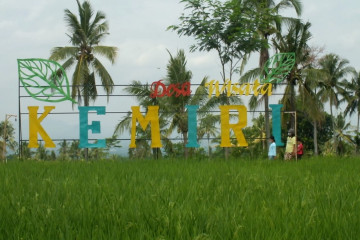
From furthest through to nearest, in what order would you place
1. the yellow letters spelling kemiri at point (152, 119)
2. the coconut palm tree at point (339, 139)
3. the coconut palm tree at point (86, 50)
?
the coconut palm tree at point (339, 139), the coconut palm tree at point (86, 50), the yellow letters spelling kemiri at point (152, 119)

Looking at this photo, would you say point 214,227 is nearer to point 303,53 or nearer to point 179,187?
point 179,187

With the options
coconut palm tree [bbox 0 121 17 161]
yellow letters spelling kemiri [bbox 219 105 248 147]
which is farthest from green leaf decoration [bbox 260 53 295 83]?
coconut palm tree [bbox 0 121 17 161]

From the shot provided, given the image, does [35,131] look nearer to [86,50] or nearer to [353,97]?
[86,50]

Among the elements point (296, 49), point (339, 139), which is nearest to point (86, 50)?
point (296, 49)

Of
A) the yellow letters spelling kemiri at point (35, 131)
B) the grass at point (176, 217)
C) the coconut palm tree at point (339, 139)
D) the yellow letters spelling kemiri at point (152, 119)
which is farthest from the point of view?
the coconut palm tree at point (339, 139)

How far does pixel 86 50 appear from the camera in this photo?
29.5 meters

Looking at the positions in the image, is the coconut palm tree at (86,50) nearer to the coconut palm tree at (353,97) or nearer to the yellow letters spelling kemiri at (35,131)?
the yellow letters spelling kemiri at (35,131)

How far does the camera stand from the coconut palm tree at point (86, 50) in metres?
28.6

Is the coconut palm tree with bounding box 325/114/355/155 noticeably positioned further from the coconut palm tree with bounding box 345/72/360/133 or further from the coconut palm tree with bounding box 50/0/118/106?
the coconut palm tree with bounding box 50/0/118/106

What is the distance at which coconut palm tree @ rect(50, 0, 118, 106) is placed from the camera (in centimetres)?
2862

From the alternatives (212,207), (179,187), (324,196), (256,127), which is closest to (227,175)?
(179,187)

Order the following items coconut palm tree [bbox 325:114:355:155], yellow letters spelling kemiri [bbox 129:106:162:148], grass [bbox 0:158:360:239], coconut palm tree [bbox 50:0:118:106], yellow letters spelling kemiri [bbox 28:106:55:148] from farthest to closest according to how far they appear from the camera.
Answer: coconut palm tree [bbox 325:114:355:155] < coconut palm tree [bbox 50:0:118:106] < yellow letters spelling kemiri [bbox 28:106:55:148] < yellow letters spelling kemiri [bbox 129:106:162:148] < grass [bbox 0:158:360:239]

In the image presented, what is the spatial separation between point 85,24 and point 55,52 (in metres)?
2.65

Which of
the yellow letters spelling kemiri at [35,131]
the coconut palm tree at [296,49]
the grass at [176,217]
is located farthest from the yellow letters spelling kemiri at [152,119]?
the coconut palm tree at [296,49]
